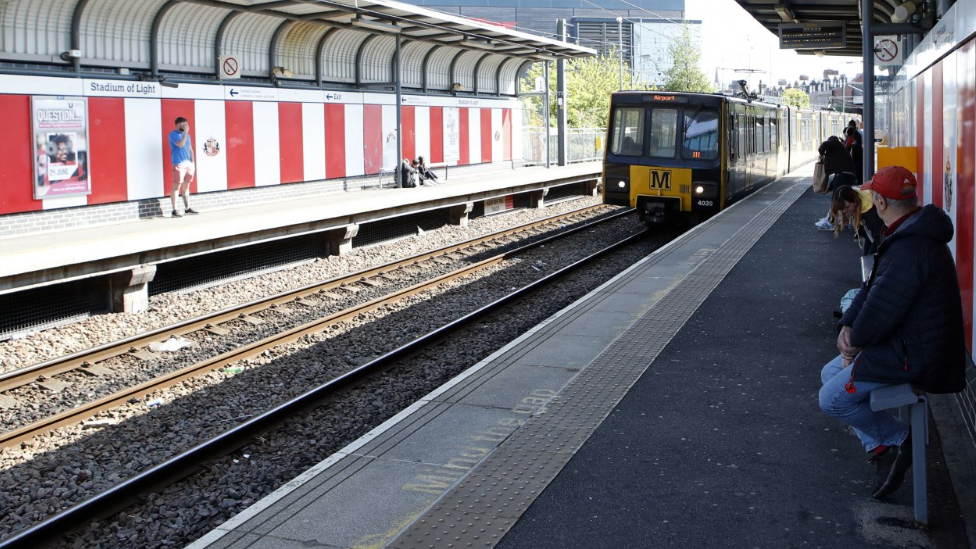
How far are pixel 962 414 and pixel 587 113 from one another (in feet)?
147

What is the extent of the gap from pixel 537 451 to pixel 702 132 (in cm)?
1372

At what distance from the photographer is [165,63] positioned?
16.9 m

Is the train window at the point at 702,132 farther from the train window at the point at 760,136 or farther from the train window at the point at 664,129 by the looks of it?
the train window at the point at 760,136

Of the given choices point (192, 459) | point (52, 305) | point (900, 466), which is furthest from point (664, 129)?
point (900, 466)

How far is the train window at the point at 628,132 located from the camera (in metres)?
18.9

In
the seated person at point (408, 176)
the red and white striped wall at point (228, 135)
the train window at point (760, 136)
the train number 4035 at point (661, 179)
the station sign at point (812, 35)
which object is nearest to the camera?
the red and white striped wall at point (228, 135)

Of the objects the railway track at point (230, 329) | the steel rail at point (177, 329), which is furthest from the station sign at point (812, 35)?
the steel rail at point (177, 329)

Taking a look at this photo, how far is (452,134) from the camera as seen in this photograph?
27078 millimetres

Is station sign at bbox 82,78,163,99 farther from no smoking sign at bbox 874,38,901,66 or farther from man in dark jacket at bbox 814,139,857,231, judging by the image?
no smoking sign at bbox 874,38,901,66

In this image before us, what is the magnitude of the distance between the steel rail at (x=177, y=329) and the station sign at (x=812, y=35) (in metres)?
7.62

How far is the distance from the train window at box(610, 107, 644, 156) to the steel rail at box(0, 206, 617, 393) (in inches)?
180

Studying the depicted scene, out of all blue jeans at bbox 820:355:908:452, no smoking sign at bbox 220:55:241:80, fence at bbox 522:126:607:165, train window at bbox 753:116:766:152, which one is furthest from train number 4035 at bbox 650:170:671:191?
fence at bbox 522:126:607:165

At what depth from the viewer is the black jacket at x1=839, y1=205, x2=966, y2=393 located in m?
4.27

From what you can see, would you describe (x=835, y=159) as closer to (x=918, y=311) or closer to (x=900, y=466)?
(x=900, y=466)
